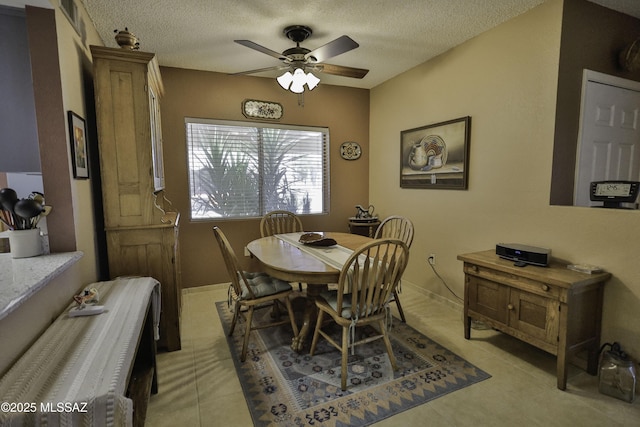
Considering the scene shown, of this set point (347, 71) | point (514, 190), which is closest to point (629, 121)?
point (514, 190)

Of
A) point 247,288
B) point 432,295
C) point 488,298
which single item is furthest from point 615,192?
point 247,288

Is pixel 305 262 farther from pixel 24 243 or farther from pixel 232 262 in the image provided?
pixel 24 243

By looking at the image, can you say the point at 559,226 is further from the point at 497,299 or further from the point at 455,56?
the point at 455,56

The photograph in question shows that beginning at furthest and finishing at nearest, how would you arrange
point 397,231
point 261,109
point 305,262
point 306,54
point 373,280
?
point 261,109 < point 397,231 < point 306,54 < point 305,262 < point 373,280

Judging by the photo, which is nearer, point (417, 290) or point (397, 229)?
point (397, 229)

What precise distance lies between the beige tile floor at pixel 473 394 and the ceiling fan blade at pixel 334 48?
2325mm

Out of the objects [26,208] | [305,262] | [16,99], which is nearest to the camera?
[26,208]

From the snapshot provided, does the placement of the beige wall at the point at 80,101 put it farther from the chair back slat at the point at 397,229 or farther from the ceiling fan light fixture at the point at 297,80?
the chair back slat at the point at 397,229

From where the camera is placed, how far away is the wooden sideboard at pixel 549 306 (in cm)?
186

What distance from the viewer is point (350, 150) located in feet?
14.0

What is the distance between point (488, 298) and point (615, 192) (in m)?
1.05

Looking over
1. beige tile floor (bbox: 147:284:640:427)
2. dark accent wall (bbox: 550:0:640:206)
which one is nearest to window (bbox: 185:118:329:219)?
beige tile floor (bbox: 147:284:640:427)

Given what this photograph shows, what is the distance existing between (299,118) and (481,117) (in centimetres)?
213

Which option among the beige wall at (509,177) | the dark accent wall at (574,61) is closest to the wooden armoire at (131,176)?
the beige wall at (509,177)
